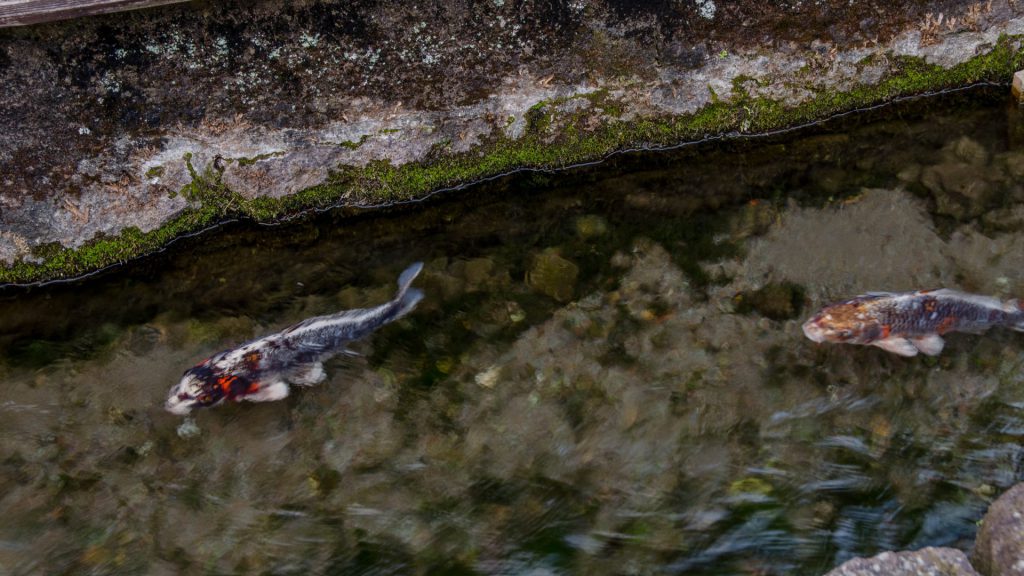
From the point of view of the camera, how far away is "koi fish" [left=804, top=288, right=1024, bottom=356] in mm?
5023

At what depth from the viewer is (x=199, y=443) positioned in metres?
5.17

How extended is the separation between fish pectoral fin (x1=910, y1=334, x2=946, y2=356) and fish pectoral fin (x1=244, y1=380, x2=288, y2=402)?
182 inches

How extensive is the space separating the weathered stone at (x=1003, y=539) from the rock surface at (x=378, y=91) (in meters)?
3.19

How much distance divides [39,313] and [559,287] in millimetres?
4405

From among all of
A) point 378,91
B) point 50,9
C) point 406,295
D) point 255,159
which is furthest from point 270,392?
point 50,9

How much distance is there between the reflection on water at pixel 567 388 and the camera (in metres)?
4.75

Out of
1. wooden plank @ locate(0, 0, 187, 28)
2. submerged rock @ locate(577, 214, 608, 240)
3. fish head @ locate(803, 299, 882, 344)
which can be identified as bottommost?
fish head @ locate(803, 299, 882, 344)

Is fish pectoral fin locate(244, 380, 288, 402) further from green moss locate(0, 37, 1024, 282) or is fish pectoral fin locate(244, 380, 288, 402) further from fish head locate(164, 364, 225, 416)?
green moss locate(0, 37, 1024, 282)

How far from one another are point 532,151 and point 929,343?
11.7 feet

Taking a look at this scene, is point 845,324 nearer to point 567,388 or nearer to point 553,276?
point 567,388

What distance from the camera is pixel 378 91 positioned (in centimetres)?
578

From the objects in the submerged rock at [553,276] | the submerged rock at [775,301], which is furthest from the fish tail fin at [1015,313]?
the submerged rock at [553,276]

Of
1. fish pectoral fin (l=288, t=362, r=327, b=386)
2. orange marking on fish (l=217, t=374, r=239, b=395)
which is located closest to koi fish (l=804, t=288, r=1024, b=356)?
fish pectoral fin (l=288, t=362, r=327, b=386)

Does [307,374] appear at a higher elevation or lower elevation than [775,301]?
lower
